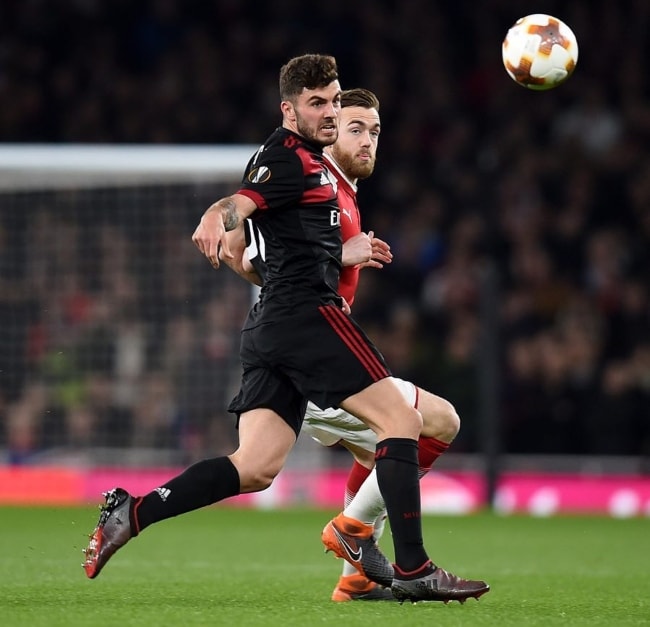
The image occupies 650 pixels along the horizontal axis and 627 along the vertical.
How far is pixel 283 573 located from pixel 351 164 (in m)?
2.00

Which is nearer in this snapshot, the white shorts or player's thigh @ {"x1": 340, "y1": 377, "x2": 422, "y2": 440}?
player's thigh @ {"x1": 340, "y1": 377, "x2": 422, "y2": 440}

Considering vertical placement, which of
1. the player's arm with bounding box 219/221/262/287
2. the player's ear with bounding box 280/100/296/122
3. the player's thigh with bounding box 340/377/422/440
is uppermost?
the player's ear with bounding box 280/100/296/122

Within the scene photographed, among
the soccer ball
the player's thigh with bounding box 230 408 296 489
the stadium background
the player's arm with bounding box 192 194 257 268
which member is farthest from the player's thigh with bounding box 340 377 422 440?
the stadium background

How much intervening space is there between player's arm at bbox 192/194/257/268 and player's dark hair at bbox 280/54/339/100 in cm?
47

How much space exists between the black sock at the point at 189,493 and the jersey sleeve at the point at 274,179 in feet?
3.03

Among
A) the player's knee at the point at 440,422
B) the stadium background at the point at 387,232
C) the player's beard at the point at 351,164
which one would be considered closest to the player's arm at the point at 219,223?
the player's beard at the point at 351,164

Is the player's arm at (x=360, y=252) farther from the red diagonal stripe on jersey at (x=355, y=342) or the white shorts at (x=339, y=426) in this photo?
the white shorts at (x=339, y=426)

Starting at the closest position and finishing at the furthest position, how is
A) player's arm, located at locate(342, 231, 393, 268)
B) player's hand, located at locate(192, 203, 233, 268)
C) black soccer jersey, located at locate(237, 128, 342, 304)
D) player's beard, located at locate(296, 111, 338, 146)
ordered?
player's hand, located at locate(192, 203, 233, 268)
black soccer jersey, located at locate(237, 128, 342, 304)
player's beard, located at locate(296, 111, 338, 146)
player's arm, located at locate(342, 231, 393, 268)

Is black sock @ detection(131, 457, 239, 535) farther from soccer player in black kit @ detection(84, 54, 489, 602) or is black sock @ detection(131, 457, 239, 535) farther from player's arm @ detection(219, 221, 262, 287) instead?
player's arm @ detection(219, 221, 262, 287)

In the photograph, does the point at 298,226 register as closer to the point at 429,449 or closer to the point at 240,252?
the point at 240,252

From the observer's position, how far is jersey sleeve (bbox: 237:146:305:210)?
15.9 ft

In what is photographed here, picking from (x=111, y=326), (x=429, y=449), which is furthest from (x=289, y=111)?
(x=111, y=326)

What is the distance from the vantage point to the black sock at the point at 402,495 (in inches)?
189

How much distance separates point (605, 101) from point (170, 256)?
538 cm
